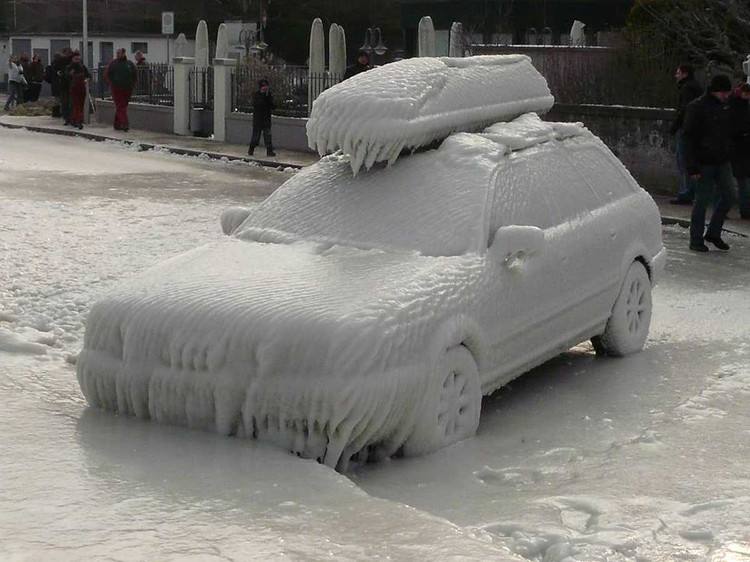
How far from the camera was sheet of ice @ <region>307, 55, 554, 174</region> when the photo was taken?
8195mm

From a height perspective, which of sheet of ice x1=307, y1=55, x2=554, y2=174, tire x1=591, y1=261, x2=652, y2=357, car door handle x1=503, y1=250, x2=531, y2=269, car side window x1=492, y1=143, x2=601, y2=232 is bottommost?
tire x1=591, y1=261, x2=652, y2=357

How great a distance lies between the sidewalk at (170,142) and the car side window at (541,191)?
15.2m

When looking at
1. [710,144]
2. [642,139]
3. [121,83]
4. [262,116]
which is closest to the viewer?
[710,144]

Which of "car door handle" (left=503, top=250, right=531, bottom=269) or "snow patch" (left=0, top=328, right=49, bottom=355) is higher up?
"car door handle" (left=503, top=250, right=531, bottom=269)

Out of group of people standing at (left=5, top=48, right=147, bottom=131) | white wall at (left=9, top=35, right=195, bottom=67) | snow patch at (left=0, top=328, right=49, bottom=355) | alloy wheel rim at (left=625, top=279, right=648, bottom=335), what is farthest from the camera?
white wall at (left=9, top=35, right=195, bottom=67)

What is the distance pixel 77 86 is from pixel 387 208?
26.4 m

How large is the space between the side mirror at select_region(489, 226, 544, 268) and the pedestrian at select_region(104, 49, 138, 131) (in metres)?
25.5

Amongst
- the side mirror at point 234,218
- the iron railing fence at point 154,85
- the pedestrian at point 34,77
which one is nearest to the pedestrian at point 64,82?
the iron railing fence at point 154,85

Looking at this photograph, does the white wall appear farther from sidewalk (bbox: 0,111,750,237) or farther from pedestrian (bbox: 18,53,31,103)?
sidewalk (bbox: 0,111,750,237)

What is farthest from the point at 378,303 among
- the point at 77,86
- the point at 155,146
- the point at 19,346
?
the point at 77,86

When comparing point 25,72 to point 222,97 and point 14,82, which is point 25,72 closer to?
point 14,82

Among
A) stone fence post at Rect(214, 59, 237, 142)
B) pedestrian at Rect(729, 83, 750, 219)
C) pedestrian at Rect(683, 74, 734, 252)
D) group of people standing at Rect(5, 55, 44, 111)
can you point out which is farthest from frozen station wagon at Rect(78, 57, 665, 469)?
group of people standing at Rect(5, 55, 44, 111)

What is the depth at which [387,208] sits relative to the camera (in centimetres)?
808

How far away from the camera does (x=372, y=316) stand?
665 centimetres
